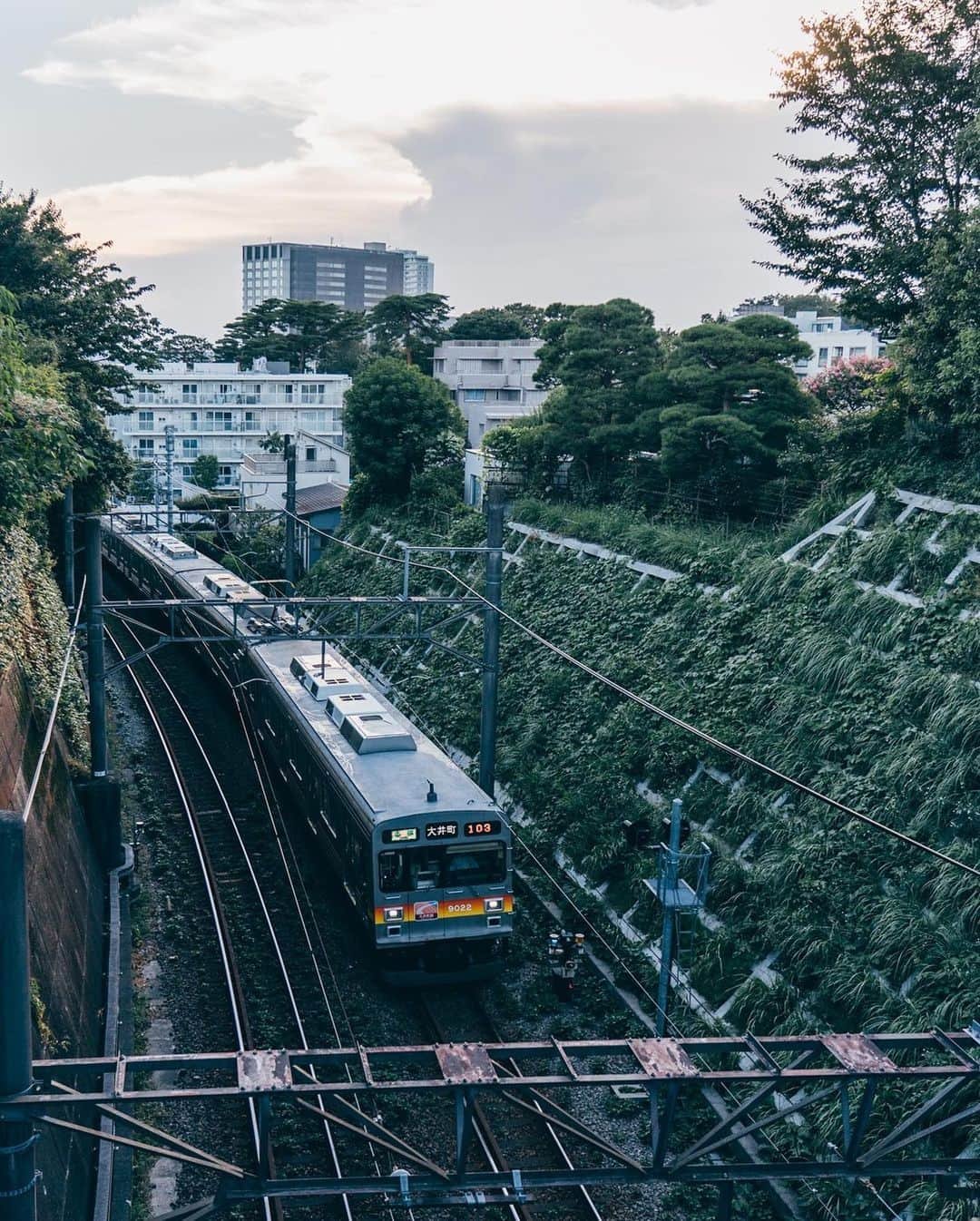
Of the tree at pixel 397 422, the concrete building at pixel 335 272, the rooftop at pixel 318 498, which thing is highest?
the concrete building at pixel 335 272

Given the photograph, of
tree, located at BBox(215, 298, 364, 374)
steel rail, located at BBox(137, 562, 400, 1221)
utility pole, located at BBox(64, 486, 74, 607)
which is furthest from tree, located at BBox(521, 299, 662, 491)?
tree, located at BBox(215, 298, 364, 374)

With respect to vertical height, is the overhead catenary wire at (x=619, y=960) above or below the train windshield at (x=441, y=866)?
below

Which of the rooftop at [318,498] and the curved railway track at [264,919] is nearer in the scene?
the curved railway track at [264,919]

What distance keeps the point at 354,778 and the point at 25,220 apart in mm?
20264

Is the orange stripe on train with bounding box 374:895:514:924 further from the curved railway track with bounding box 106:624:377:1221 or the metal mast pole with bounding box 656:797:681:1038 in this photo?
the metal mast pole with bounding box 656:797:681:1038

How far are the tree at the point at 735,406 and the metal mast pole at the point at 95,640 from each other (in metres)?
12.3

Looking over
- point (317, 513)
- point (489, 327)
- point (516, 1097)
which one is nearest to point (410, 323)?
point (489, 327)

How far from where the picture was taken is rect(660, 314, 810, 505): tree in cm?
2314

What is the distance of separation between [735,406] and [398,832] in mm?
14486

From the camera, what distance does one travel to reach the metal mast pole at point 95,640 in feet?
53.8

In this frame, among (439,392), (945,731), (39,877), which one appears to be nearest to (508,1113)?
(39,877)

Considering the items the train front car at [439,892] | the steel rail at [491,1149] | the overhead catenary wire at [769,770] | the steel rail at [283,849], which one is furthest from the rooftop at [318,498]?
the steel rail at [491,1149]

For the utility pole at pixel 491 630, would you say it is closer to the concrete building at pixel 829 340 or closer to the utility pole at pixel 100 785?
the utility pole at pixel 100 785

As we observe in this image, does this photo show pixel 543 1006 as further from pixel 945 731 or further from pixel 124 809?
pixel 124 809
